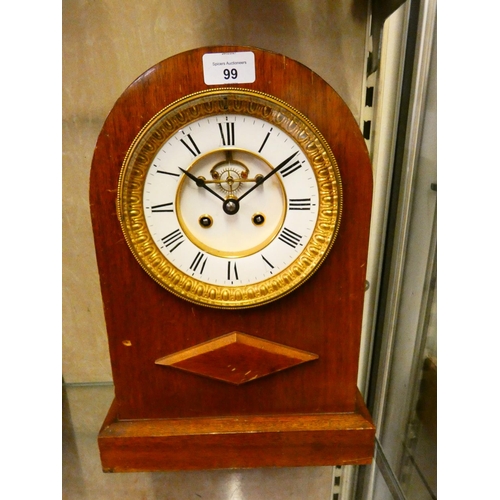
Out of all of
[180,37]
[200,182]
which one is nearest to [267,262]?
[200,182]

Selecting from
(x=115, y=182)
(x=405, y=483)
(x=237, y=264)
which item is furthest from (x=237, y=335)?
(x=405, y=483)

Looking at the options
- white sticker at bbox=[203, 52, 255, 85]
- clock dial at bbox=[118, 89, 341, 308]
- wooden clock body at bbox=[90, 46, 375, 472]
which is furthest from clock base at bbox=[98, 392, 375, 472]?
white sticker at bbox=[203, 52, 255, 85]

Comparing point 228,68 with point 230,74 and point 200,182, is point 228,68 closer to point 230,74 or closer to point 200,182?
point 230,74

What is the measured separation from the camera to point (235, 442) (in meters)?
Result: 0.66

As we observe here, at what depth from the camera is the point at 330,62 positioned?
2.60 ft

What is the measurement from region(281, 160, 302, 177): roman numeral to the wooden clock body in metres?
0.06

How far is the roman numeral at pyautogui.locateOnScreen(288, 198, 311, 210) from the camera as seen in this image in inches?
24.0

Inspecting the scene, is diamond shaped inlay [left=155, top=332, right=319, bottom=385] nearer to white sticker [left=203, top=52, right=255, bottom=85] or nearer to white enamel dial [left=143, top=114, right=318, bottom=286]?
white enamel dial [left=143, top=114, right=318, bottom=286]

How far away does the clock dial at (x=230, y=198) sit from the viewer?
578 millimetres

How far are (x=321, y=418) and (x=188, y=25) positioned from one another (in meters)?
0.74

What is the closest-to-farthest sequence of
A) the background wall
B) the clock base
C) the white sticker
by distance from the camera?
the white sticker, the clock base, the background wall

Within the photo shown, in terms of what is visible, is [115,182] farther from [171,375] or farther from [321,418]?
[321,418]

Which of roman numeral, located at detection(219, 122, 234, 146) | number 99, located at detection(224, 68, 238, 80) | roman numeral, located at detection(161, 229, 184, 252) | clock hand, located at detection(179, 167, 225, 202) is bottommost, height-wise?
roman numeral, located at detection(161, 229, 184, 252)

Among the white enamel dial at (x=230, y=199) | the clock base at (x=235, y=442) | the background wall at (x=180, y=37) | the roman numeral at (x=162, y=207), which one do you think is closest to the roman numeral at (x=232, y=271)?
the white enamel dial at (x=230, y=199)
